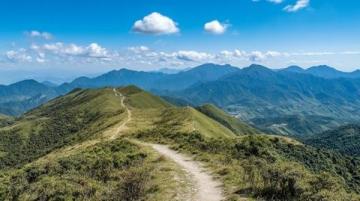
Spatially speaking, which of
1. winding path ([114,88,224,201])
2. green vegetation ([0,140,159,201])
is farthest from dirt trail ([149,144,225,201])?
green vegetation ([0,140,159,201])

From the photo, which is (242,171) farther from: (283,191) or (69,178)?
(69,178)

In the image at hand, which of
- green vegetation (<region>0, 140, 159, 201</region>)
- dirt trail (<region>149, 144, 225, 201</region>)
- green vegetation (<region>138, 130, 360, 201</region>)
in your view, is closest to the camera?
green vegetation (<region>138, 130, 360, 201</region>)

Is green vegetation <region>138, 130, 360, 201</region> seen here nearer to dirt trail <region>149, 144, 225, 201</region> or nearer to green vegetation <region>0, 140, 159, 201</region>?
dirt trail <region>149, 144, 225, 201</region>

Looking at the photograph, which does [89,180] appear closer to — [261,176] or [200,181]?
[200,181]

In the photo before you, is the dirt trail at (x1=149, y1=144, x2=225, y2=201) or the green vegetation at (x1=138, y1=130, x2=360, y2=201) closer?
the green vegetation at (x1=138, y1=130, x2=360, y2=201)

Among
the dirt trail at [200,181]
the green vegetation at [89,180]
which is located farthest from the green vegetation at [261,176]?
the green vegetation at [89,180]

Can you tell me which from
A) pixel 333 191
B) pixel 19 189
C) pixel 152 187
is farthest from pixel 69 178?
pixel 333 191

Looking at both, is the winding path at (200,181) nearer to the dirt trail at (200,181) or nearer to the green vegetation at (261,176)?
the dirt trail at (200,181)

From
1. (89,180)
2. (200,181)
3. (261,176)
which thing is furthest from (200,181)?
(89,180)

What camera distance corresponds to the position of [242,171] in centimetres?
3972

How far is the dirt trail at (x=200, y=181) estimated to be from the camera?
107 feet

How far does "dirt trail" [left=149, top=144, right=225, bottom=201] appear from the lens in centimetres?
3251

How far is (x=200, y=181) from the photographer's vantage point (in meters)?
38.2

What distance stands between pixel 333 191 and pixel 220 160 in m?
20.6
